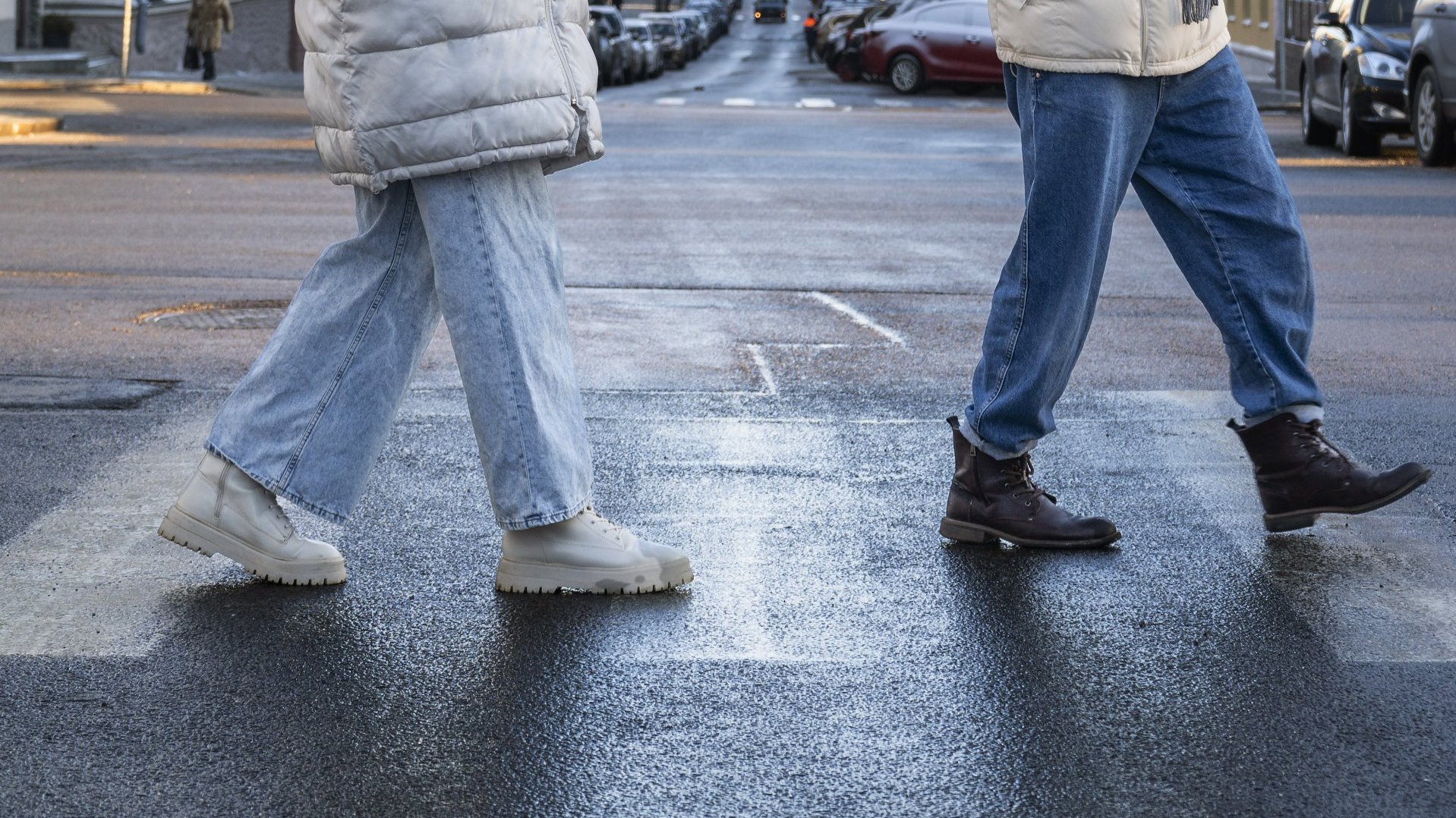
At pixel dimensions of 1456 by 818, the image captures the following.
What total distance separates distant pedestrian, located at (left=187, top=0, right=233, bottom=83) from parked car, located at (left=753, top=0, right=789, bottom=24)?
227ft

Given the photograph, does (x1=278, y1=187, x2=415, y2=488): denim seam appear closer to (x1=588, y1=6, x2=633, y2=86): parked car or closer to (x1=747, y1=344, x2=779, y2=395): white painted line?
(x1=747, y1=344, x2=779, y2=395): white painted line

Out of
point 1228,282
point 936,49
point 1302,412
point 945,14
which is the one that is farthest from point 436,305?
point 945,14

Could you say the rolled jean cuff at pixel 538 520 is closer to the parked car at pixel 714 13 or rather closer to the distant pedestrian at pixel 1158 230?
the distant pedestrian at pixel 1158 230

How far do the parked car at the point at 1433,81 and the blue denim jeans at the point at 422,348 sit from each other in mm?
13060

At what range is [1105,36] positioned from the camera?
4.13 m

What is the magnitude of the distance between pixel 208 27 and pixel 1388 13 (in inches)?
925

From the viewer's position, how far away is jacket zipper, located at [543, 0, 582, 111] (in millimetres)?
3826

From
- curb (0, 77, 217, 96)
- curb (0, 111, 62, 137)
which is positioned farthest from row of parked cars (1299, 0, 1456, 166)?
curb (0, 77, 217, 96)

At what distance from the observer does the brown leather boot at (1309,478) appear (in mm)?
4281

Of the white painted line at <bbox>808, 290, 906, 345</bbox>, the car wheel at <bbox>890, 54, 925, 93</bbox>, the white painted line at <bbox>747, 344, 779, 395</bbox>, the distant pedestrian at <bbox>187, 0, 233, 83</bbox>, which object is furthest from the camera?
the distant pedestrian at <bbox>187, 0, 233, 83</bbox>

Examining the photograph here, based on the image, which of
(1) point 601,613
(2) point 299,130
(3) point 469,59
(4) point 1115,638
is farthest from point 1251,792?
(2) point 299,130

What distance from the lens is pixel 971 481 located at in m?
4.37

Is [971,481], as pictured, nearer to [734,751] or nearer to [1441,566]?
[1441,566]

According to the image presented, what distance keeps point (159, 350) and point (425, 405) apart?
1540mm
